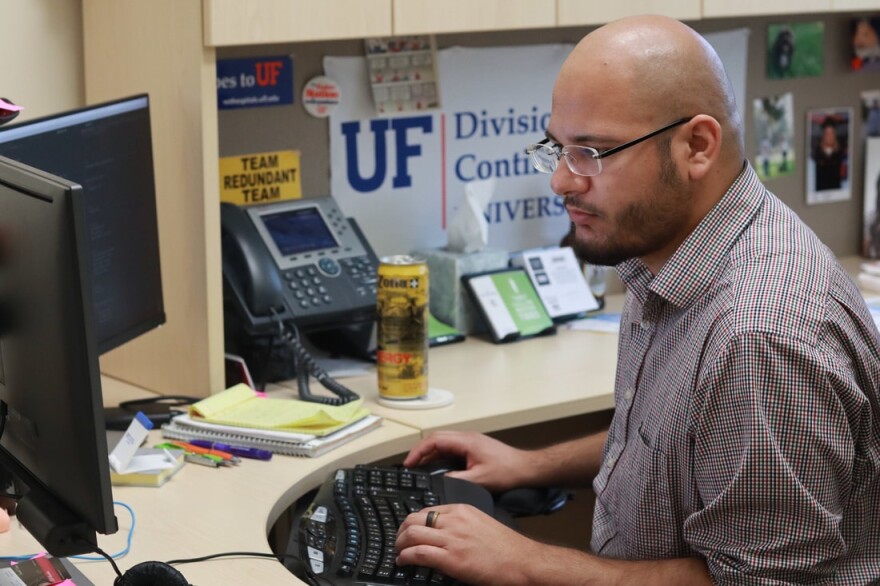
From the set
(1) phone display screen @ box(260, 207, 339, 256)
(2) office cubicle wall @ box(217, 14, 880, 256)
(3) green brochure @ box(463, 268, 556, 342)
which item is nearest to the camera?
(1) phone display screen @ box(260, 207, 339, 256)

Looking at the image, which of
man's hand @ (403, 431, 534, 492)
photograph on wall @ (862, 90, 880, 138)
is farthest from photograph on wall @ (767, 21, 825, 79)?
man's hand @ (403, 431, 534, 492)

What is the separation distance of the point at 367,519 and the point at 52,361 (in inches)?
23.5

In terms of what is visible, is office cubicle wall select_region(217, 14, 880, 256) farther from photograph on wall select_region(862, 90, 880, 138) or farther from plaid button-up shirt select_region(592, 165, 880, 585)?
plaid button-up shirt select_region(592, 165, 880, 585)

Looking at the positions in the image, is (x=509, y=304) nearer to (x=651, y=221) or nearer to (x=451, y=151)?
(x=451, y=151)

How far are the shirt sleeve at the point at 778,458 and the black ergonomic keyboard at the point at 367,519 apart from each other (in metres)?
0.36

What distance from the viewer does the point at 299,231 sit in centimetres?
229

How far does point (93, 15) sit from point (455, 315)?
87 centimetres

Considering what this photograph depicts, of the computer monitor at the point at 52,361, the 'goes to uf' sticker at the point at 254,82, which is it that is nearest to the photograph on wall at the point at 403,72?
the 'goes to uf' sticker at the point at 254,82

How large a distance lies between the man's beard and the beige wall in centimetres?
106

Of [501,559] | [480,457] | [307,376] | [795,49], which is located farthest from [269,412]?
[795,49]

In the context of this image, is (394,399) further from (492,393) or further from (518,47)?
(518,47)

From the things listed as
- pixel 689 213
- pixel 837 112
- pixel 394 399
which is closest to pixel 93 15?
pixel 394 399

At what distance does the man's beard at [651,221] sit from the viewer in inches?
58.6

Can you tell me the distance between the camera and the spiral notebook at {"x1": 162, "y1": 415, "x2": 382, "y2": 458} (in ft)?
6.01
